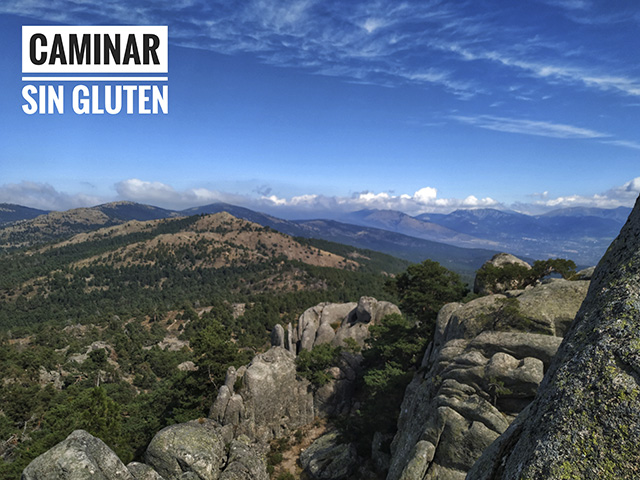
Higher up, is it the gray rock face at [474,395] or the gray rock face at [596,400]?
the gray rock face at [596,400]

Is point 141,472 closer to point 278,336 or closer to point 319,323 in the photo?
point 278,336

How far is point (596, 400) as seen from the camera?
4559 mm

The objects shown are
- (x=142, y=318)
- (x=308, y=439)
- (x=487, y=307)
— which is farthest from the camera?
(x=142, y=318)

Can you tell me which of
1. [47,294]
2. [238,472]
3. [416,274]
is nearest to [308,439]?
[238,472]

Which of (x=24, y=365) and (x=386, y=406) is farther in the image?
(x=24, y=365)

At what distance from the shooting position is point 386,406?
113ft

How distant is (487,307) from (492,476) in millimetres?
19091

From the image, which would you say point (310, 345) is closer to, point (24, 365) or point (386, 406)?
point (386, 406)

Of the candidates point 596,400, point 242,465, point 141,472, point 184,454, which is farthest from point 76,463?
point 596,400

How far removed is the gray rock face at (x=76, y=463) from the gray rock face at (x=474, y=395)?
16.3 metres

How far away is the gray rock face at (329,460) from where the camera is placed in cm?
3212

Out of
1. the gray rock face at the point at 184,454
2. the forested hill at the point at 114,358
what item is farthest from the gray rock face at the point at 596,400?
the forested hill at the point at 114,358

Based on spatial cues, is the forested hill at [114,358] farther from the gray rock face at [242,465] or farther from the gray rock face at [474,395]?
the gray rock face at [474,395]

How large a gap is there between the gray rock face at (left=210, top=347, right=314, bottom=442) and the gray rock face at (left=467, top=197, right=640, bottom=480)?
3494cm
